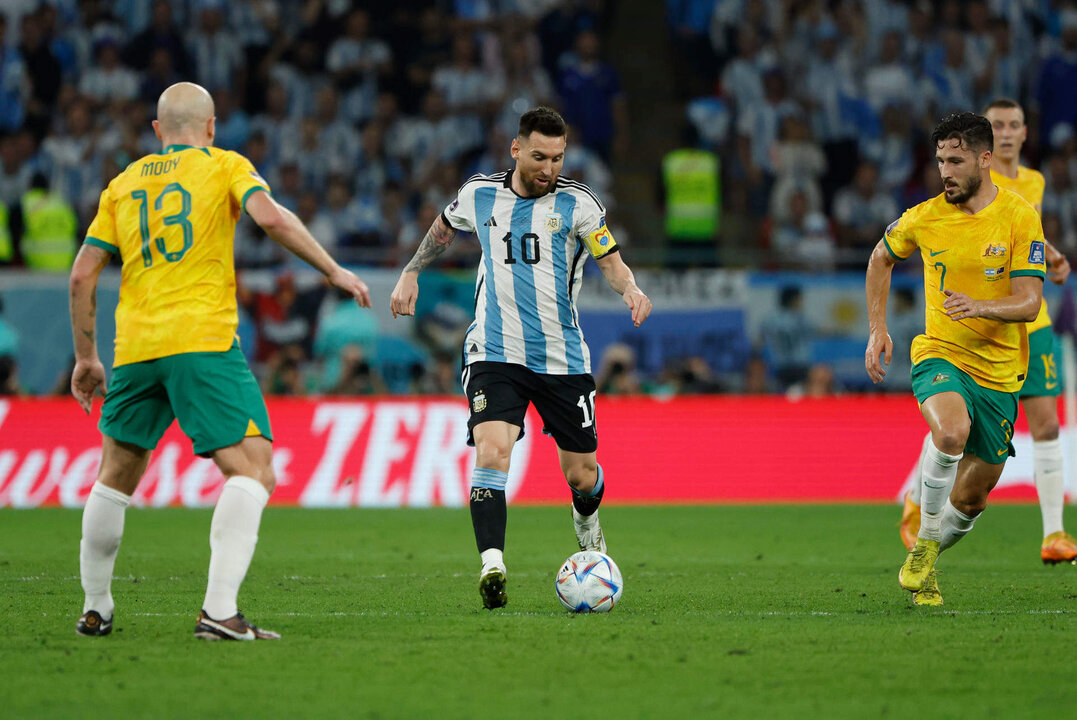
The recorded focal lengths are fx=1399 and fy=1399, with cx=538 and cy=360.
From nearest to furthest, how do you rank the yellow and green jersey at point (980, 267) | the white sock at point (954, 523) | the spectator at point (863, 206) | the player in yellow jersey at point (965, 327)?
the player in yellow jersey at point (965, 327) < the yellow and green jersey at point (980, 267) < the white sock at point (954, 523) < the spectator at point (863, 206)

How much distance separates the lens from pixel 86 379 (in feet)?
19.5

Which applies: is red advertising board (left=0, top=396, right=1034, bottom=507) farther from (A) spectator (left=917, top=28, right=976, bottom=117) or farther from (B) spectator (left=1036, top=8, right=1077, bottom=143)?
(B) spectator (left=1036, top=8, right=1077, bottom=143)

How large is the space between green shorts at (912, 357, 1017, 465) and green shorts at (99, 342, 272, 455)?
351cm

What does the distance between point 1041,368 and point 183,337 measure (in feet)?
19.0

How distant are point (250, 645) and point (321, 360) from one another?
965 cm

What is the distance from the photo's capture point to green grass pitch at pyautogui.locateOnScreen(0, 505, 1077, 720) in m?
4.70

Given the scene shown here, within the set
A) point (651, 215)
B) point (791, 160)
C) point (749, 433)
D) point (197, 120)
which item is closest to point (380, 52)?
point (651, 215)

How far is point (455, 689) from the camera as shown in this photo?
4.88 m

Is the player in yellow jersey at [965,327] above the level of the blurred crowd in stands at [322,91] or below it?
below

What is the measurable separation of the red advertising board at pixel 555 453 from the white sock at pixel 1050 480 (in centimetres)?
457

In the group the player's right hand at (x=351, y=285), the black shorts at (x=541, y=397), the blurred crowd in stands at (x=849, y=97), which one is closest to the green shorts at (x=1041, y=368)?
the black shorts at (x=541, y=397)

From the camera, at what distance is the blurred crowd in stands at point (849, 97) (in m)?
18.3

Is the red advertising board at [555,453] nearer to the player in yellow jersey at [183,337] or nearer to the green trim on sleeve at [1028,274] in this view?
the green trim on sleeve at [1028,274]

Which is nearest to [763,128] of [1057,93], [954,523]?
[1057,93]
